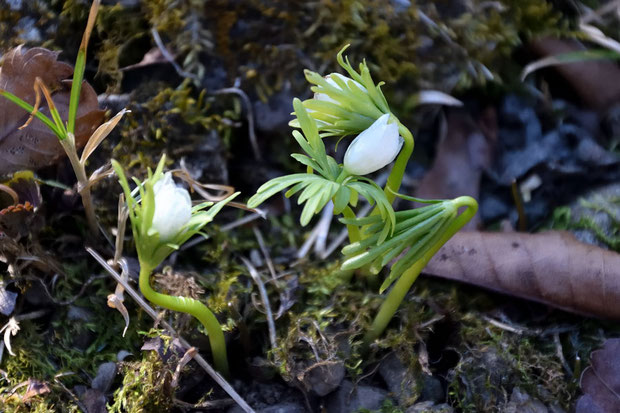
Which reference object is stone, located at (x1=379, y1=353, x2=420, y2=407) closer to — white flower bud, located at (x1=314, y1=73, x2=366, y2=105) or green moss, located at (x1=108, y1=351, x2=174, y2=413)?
green moss, located at (x1=108, y1=351, x2=174, y2=413)

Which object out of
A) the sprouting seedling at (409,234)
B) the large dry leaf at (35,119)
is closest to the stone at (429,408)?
the sprouting seedling at (409,234)

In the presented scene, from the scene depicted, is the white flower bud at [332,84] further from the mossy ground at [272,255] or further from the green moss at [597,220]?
the green moss at [597,220]

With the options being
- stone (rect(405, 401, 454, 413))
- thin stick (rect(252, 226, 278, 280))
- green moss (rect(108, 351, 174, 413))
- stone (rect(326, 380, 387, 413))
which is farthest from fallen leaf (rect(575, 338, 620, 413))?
green moss (rect(108, 351, 174, 413))

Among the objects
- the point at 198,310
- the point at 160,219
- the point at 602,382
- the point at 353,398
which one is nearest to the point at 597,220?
the point at 602,382

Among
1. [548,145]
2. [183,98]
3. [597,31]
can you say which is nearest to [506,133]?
[548,145]

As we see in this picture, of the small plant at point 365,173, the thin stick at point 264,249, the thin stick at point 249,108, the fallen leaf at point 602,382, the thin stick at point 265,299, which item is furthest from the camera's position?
the thin stick at point 249,108
